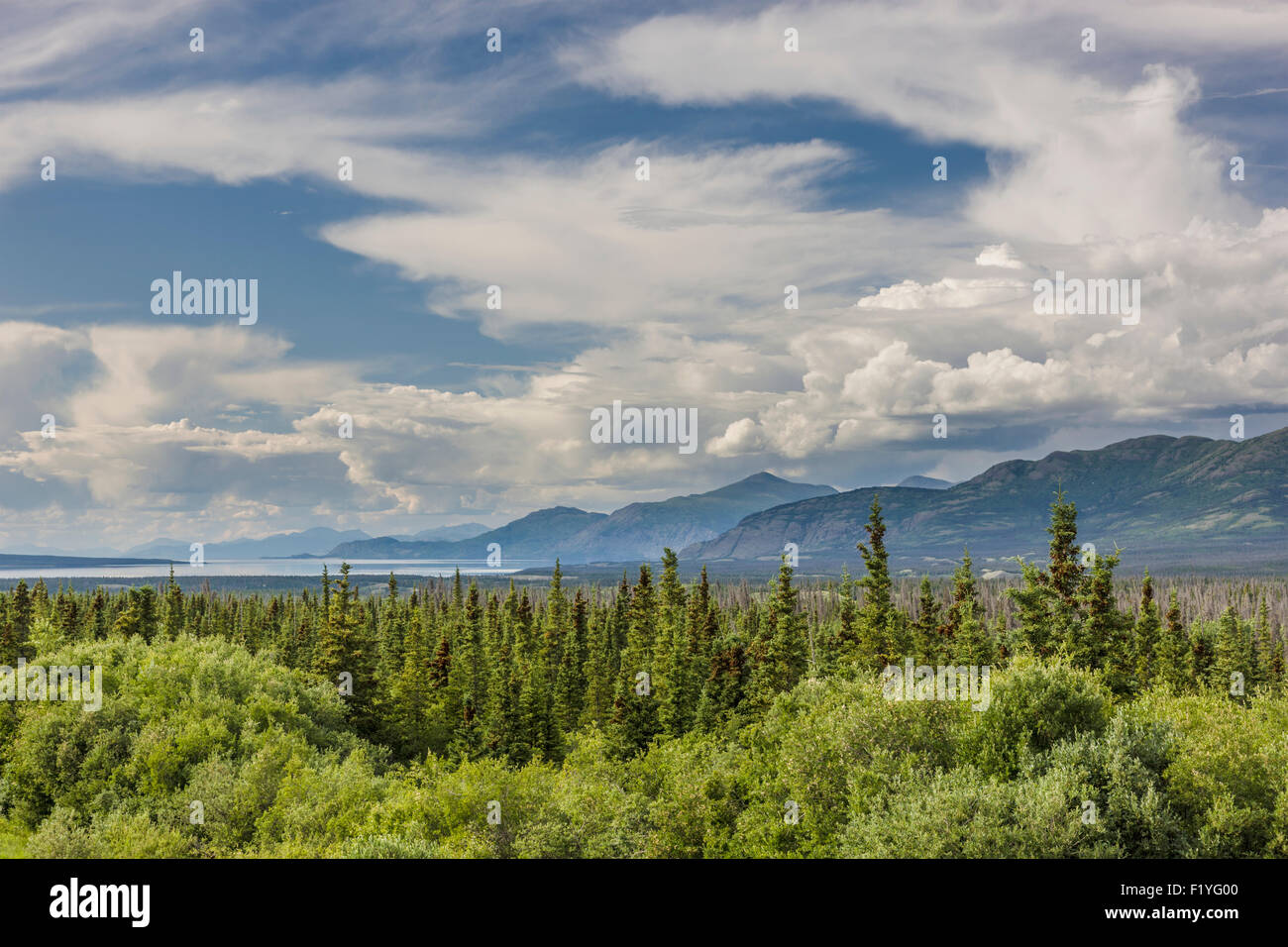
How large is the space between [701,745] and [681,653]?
25384 mm

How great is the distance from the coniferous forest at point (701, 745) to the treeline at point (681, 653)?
331 mm

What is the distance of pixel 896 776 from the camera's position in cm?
4031

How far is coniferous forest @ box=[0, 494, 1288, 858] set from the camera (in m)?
36.8

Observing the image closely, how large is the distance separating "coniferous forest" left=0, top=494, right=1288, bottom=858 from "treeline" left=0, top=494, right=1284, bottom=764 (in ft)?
1.08

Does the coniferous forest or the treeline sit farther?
the treeline

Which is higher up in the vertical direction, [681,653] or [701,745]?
[681,653]

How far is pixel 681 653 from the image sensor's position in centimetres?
9206

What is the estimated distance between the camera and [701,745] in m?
66.8

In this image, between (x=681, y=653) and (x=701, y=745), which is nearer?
(x=701, y=745)

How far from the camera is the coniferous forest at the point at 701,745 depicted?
36.8m
